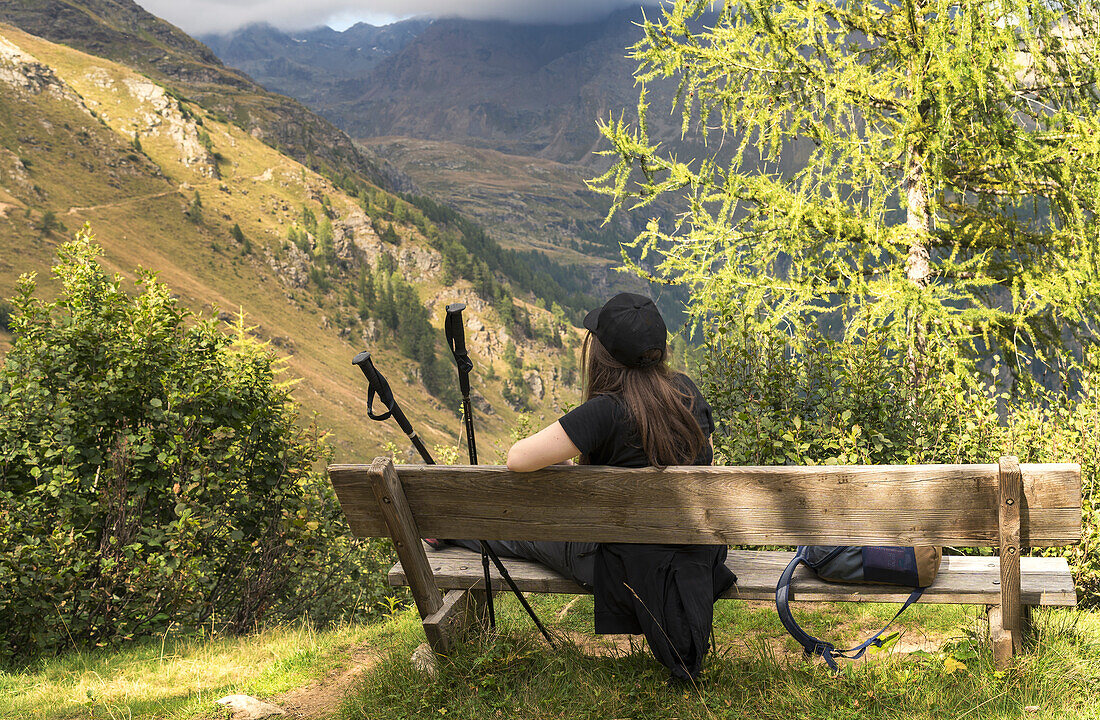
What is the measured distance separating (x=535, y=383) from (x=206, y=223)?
219 ft

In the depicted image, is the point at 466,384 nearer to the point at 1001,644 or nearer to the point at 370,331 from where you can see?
the point at 1001,644

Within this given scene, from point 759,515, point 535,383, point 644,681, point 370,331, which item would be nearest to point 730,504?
point 759,515

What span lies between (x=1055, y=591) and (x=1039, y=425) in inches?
114

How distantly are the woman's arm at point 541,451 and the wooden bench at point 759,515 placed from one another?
0.06 metres

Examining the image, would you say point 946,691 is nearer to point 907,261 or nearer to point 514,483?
point 514,483

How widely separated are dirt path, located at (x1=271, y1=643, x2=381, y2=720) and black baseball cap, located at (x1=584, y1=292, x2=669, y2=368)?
76.4 inches

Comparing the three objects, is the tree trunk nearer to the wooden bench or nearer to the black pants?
the wooden bench

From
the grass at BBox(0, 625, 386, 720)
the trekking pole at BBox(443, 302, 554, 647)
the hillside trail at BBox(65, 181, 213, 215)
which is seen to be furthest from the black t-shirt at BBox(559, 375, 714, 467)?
the hillside trail at BBox(65, 181, 213, 215)

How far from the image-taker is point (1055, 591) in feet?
9.01

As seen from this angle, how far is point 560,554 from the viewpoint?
326 cm

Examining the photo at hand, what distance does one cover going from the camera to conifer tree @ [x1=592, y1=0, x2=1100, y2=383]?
277 inches

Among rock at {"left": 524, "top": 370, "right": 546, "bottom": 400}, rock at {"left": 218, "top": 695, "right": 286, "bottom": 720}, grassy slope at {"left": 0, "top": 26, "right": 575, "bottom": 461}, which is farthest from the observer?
rock at {"left": 524, "top": 370, "right": 546, "bottom": 400}

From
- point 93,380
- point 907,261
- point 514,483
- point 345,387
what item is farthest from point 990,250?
point 345,387

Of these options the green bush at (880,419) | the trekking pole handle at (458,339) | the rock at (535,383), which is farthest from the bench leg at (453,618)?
the rock at (535,383)
